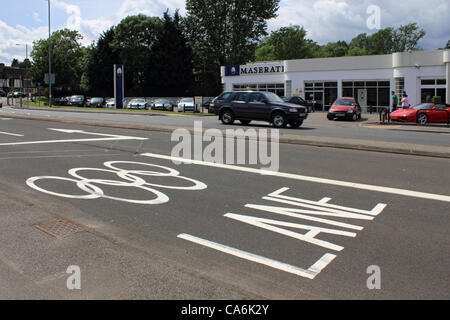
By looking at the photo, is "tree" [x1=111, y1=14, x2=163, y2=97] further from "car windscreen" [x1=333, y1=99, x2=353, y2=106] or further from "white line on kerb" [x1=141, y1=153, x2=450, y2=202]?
"white line on kerb" [x1=141, y1=153, x2=450, y2=202]

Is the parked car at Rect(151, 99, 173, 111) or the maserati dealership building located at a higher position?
the maserati dealership building

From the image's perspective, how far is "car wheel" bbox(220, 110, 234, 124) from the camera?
22.0m

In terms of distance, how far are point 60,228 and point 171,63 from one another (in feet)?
198

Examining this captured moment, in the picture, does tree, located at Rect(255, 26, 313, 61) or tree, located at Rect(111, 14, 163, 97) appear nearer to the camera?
tree, located at Rect(111, 14, 163, 97)

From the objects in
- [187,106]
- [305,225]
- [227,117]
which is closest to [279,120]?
[227,117]

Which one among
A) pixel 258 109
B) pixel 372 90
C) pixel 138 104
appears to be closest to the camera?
pixel 258 109

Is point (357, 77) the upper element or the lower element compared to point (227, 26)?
lower

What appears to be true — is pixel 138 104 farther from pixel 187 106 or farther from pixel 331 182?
pixel 331 182

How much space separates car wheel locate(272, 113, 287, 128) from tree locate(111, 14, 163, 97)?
4765 centimetres

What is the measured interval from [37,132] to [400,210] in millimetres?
14814

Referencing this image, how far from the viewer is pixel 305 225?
18.8ft

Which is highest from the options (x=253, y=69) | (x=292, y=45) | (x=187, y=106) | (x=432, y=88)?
(x=292, y=45)

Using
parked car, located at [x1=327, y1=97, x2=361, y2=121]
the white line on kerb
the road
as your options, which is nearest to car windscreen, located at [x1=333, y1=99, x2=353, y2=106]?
parked car, located at [x1=327, y1=97, x2=361, y2=121]
